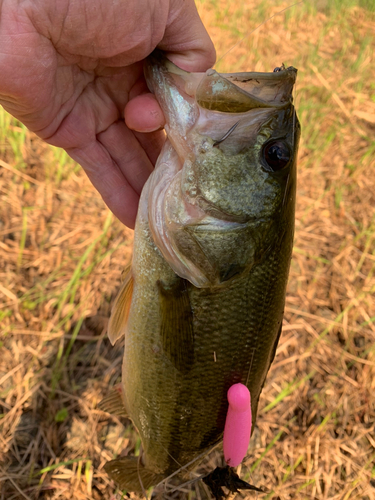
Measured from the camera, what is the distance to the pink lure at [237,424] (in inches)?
56.8

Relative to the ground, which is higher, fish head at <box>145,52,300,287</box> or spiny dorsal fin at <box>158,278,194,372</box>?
fish head at <box>145,52,300,287</box>

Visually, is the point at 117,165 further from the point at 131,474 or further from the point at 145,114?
the point at 131,474

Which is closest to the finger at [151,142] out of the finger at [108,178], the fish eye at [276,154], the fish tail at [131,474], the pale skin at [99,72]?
the pale skin at [99,72]

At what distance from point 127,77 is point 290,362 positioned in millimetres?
2258

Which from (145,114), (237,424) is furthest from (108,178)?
(237,424)

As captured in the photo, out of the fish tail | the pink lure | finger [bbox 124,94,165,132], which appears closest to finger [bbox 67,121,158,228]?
finger [bbox 124,94,165,132]

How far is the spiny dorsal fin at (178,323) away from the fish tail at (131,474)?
67 centimetres

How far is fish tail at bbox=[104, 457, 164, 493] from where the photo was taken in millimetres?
1863

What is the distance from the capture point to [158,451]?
1.78 meters

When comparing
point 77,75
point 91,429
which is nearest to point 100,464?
point 91,429

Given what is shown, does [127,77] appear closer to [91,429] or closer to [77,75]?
[77,75]

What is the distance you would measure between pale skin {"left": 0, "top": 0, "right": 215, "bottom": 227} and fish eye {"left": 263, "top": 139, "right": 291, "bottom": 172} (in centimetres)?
55

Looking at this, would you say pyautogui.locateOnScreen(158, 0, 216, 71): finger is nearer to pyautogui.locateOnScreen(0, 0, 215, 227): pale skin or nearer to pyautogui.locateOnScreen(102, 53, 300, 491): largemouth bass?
pyautogui.locateOnScreen(0, 0, 215, 227): pale skin

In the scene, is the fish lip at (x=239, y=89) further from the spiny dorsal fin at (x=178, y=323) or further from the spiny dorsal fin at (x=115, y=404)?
the spiny dorsal fin at (x=115, y=404)
